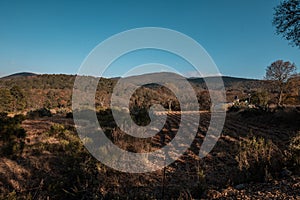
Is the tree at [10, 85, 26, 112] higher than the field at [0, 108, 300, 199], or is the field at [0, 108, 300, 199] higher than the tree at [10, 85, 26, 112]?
the tree at [10, 85, 26, 112]

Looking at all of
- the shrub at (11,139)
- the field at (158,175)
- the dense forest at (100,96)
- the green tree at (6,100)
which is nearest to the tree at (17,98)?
the dense forest at (100,96)

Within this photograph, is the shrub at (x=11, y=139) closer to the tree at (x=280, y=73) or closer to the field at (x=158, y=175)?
the field at (x=158, y=175)

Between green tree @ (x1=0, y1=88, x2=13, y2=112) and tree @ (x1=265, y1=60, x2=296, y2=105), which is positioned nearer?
tree @ (x1=265, y1=60, x2=296, y2=105)

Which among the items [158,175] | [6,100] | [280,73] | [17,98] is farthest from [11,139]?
[17,98]

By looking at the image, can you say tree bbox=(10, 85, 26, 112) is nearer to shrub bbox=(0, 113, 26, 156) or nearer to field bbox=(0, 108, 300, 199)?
shrub bbox=(0, 113, 26, 156)

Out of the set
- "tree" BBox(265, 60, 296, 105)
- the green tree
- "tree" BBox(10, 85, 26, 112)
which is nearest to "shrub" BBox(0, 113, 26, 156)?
"tree" BBox(265, 60, 296, 105)

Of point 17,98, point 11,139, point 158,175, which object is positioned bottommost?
point 158,175

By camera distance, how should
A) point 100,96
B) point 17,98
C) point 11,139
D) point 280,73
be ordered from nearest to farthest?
point 11,139, point 280,73, point 17,98, point 100,96

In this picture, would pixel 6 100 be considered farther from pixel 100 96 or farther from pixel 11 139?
pixel 11 139

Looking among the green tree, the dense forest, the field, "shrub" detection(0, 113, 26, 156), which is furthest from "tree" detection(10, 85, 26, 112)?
the field

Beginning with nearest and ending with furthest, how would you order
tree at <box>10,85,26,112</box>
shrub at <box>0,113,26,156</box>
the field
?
the field
shrub at <box>0,113,26,156</box>
tree at <box>10,85,26,112</box>

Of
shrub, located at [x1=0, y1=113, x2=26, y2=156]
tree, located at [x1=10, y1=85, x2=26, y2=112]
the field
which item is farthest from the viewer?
tree, located at [x1=10, y1=85, x2=26, y2=112]

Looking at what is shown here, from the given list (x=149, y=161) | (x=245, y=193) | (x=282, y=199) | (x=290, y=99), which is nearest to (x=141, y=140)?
(x=149, y=161)

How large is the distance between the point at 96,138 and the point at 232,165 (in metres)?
4.68
